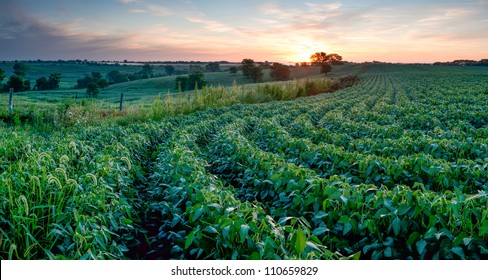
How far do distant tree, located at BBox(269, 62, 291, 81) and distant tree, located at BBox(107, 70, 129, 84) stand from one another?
30.4 m

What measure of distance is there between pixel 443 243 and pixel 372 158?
7.95 feet

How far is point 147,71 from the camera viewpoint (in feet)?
276

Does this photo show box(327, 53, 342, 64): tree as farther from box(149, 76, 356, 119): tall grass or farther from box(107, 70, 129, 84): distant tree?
box(149, 76, 356, 119): tall grass

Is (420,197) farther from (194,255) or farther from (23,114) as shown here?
(23,114)

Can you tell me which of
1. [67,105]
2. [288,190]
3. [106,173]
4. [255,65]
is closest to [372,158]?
[288,190]

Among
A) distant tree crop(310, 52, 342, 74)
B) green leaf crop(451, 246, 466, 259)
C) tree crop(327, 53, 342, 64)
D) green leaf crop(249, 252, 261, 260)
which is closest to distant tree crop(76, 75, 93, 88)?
green leaf crop(249, 252, 261, 260)

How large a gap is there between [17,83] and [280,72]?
4771cm

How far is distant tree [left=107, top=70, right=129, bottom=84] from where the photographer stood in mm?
73438

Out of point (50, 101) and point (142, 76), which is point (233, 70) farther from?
point (50, 101)

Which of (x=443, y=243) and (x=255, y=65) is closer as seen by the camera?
(x=443, y=243)

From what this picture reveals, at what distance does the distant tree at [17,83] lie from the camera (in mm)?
50322

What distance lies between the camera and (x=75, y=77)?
228 feet

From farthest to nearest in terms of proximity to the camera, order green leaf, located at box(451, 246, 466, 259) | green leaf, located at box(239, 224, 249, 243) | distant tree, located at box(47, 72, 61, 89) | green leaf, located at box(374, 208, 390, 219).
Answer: distant tree, located at box(47, 72, 61, 89) < green leaf, located at box(374, 208, 390, 219) < green leaf, located at box(451, 246, 466, 259) < green leaf, located at box(239, 224, 249, 243)

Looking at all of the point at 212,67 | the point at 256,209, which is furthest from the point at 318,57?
the point at 256,209
